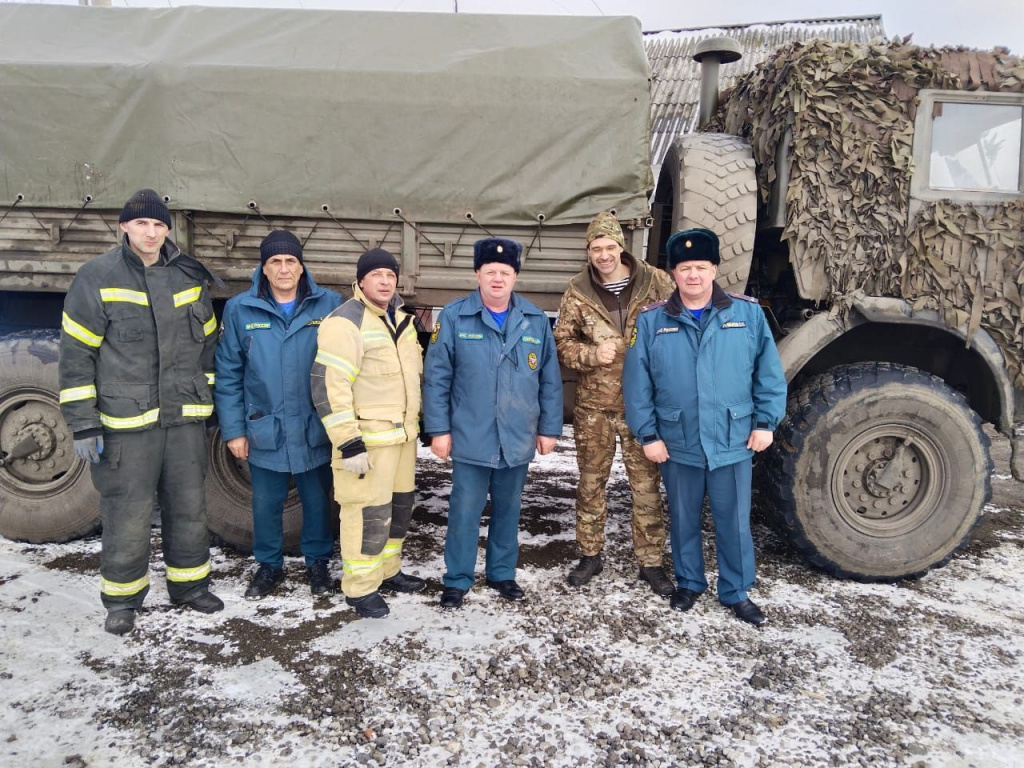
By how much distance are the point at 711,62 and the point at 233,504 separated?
426 cm

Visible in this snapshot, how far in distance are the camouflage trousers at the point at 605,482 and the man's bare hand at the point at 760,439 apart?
1.84 ft

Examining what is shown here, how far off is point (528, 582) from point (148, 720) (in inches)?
72.8

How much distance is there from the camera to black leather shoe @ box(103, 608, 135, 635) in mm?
2998

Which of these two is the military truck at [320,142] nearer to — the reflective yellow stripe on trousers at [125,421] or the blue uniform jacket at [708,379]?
the blue uniform jacket at [708,379]

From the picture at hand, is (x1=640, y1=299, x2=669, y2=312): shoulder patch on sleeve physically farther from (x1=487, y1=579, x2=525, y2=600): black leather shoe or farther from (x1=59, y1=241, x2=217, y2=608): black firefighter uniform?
(x1=59, y1=241, x2=217, y2=608): black firefighter uniform

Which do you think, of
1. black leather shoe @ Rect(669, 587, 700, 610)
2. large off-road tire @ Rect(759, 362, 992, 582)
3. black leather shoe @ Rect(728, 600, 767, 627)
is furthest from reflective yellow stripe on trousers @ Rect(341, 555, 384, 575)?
large off-road tire @ Rect(759, 362, 992, 582)

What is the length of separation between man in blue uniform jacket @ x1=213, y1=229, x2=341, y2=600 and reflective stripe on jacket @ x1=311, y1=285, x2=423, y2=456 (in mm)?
280

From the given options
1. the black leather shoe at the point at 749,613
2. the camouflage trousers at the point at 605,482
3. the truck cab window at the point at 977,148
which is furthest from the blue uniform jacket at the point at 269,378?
the truck cab window at the point at 977,148

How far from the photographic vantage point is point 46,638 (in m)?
Answer: 2.95

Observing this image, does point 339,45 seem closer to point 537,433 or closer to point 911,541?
point 537,433

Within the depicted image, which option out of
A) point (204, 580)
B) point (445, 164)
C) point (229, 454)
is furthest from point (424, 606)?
point (445, 164)

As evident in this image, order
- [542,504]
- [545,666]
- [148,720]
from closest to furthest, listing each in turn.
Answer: [148,720] < [545,666] < [542,504]

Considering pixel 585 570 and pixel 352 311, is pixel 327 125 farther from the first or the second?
pixel 585 570

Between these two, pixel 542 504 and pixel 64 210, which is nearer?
pixel 64 210
